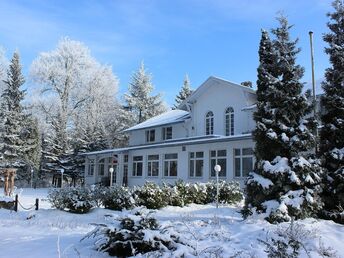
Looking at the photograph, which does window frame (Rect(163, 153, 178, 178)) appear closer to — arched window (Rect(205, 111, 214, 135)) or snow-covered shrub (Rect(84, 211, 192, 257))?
arched window (Rect(205, 111, 214, 135))

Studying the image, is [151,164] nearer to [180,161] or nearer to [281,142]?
[180,161]

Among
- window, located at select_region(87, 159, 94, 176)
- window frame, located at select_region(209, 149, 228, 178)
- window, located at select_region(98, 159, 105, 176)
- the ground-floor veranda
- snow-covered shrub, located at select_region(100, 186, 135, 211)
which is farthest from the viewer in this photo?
window, located at select_region(87, 159, 94, 176)

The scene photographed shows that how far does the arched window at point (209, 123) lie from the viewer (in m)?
29.8

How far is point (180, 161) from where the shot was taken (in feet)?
95.1

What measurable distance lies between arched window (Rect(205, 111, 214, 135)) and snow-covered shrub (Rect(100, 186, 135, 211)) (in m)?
14.9

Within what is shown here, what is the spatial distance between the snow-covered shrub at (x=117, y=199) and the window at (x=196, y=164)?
39.3ft

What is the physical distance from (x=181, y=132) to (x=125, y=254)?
87.2 feet

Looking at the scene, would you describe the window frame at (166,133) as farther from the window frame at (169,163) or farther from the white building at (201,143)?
the window frame at (169,163)

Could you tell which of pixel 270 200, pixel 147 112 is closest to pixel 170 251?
pixel 270 200

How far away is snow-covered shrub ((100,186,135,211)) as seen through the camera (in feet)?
51.0

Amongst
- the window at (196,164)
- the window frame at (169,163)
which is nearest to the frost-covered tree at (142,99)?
the window frame at (169,163)

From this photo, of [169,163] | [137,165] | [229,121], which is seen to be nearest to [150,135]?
[137,165]

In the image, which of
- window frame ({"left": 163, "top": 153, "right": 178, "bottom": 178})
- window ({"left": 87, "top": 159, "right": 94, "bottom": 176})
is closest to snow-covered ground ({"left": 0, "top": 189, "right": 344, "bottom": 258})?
window frame ({"left": 163, "top": 153, "right": 178, "bottom": 178})

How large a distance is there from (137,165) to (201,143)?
957cm
